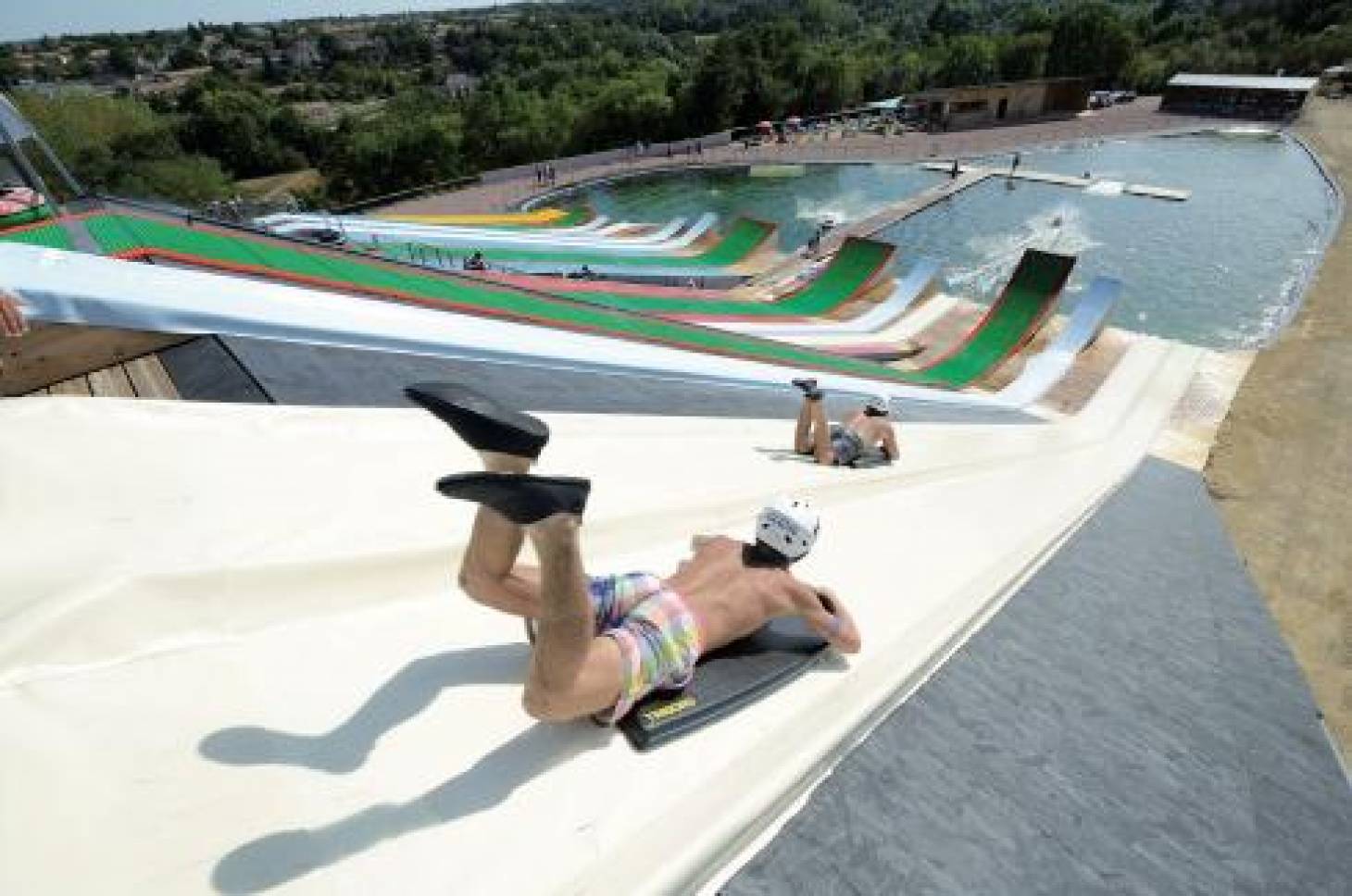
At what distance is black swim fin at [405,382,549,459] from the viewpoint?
1.78m

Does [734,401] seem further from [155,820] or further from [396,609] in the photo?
[155,820]

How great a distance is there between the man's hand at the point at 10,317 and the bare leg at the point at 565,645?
3926 millimetres

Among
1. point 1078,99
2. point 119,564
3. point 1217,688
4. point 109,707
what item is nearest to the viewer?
point 109,707

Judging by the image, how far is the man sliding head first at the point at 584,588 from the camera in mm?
1799

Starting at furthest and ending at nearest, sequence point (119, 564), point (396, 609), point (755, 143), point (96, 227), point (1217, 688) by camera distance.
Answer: point (755, 143)
point (96, 227)
point (1217, 688)
point (396, 609)
point (119, 564)

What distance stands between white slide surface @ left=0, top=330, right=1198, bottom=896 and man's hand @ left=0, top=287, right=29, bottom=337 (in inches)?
32.2

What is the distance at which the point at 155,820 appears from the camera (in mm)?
1866

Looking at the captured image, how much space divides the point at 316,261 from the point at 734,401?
4.85 m

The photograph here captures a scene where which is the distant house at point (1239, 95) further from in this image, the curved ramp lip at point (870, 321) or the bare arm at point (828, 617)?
the bare arm at point (828, 617)

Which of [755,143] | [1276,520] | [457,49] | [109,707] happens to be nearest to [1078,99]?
[755,143]

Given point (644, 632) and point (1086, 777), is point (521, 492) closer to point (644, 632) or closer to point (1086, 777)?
point (644, 632)

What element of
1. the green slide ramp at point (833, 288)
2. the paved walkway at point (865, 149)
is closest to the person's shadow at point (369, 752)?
the green slide ramp at point (833, 288)

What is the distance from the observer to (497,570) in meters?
2.14

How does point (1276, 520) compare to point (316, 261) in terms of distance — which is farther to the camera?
point (1276, 520)
